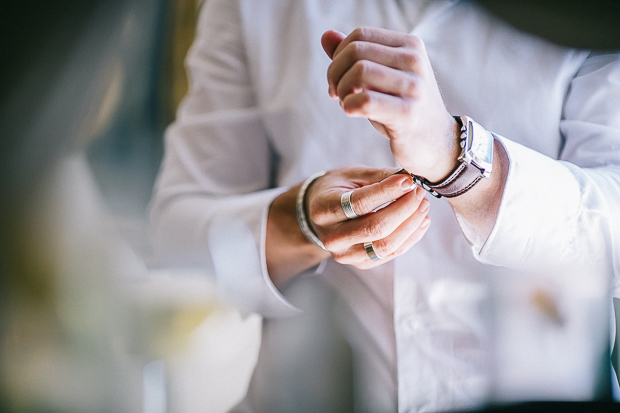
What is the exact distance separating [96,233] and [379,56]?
37 cm

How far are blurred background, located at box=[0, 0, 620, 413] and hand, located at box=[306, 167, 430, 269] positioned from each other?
15 centimetres

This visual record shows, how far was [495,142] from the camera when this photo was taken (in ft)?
1.10

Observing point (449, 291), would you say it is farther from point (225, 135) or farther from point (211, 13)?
point (211, 13)

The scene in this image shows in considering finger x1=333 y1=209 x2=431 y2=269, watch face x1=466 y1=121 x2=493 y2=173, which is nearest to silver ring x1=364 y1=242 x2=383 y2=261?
finger x1=333 y1=209 x2=431 y2=269

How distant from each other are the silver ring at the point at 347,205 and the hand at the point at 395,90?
66 millimetres

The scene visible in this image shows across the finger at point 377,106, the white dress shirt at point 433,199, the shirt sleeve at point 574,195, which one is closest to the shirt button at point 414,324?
the white dress shirt at point 433,199

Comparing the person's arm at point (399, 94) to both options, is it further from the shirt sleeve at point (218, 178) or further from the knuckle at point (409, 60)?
the shirt sleeve at point (218, 178)

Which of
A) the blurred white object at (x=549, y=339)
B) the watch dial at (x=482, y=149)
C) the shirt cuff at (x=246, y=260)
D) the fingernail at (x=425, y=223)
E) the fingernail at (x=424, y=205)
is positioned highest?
the watch dial at (x=482, y=149)

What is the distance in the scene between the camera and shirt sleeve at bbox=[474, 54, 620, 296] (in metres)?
0.33

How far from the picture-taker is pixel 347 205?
0.35 m

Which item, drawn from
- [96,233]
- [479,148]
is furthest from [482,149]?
[96,233]

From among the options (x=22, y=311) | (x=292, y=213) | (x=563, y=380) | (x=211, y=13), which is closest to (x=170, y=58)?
(x=211, y=13)

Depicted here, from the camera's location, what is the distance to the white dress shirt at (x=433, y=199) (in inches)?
13.8

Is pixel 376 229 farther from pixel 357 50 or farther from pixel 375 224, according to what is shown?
pixel 357 50
